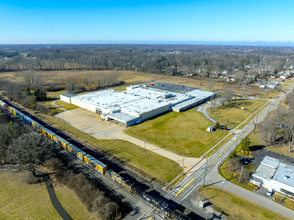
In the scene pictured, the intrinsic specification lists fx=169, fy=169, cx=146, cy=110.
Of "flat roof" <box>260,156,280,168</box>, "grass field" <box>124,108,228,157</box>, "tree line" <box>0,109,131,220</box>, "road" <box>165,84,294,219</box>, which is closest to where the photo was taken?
"tree line" <box>0,109,131,220</box>

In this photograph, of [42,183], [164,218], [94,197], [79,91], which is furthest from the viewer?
[79,91]

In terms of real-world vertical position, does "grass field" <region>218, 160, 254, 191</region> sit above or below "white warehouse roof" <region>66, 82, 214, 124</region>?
below

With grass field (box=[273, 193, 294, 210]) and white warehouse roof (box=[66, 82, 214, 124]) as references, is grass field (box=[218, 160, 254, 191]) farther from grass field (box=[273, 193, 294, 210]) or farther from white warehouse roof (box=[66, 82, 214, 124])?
white warehouse roof (box=[66, 82, 214, 124])

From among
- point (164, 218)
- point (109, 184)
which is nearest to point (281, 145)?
point (164, 218)

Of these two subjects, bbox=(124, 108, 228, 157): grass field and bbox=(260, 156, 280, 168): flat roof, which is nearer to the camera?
bbox=(260, 156, 280, 168): flat roof

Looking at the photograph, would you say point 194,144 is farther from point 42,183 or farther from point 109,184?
point 42,183

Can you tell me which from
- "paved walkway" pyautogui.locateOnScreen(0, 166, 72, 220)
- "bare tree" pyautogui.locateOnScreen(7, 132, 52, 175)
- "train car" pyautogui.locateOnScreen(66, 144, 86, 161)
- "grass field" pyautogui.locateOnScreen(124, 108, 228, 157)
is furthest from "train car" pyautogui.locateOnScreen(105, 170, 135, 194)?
"grass field" pyautogui.locateOnScreen(124, 108, 228, 157)
